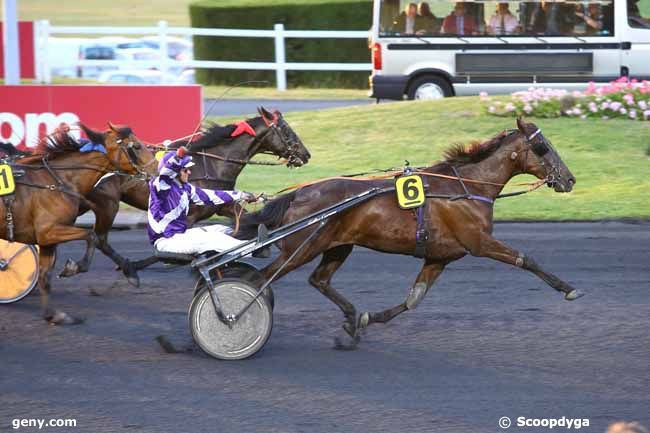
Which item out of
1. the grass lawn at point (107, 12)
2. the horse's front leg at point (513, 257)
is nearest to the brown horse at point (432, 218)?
the horse's front leg at point (513, 257)

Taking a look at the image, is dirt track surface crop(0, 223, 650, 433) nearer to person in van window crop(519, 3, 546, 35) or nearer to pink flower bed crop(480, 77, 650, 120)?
pink flower bed crop(480, 77, 650, 120)

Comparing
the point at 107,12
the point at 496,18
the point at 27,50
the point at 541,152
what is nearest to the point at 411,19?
the point at 496,18

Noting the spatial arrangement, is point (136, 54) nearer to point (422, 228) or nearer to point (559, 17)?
point (559, 17)

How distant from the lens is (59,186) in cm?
758

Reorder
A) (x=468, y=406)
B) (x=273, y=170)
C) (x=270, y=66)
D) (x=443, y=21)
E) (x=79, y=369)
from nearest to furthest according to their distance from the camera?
(x=468, y=406) < (x=79, y=369) < (x=273, y=170) < (x=443, y=21) < (x=270, y=66)

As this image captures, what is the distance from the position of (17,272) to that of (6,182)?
3.21ft

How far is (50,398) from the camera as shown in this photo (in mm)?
5984

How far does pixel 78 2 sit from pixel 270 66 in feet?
91.9

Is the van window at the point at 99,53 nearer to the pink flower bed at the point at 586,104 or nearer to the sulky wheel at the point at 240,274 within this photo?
the pink flower bed at the point at 586,104

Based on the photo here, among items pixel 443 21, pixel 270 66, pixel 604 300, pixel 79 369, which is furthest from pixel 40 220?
pixel 270 66

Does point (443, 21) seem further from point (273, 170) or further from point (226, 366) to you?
point (226, 366)

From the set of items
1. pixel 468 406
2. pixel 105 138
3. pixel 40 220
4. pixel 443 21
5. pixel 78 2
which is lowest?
pixel 468 406

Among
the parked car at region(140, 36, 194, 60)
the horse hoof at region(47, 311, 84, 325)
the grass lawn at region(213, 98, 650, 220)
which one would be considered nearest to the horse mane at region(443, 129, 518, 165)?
the horse hoof at region(47, 311, 84, 325)

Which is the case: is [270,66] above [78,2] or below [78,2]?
below
